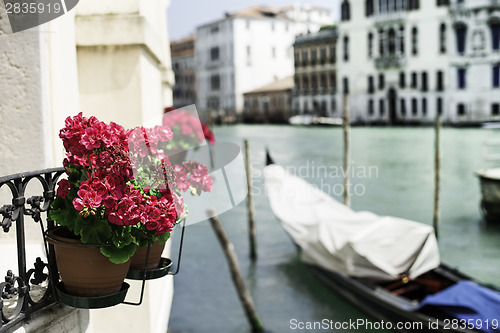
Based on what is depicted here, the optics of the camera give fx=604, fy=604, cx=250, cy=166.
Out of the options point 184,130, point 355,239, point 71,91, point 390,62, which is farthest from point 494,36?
point 71,91

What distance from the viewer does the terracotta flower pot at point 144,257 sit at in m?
2.07

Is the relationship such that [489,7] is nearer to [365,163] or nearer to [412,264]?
[365,163]

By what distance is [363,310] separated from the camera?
24.1 ft

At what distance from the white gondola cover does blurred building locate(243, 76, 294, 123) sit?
38140 millimetres

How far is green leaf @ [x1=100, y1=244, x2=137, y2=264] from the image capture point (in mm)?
1821

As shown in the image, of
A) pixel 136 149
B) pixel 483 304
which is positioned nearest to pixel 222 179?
pixel 136 149

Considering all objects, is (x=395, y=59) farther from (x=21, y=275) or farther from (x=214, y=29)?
(x=21, y=275)

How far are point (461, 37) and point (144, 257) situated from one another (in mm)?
37442

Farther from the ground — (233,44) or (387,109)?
(233,44)

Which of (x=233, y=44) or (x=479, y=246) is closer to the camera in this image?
(x=479, y=246)

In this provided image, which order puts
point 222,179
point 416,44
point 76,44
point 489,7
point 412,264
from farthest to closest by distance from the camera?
1. point 416,44
2. point 489,7
3. point 412,264
4. point 76,44
5. point 222,179

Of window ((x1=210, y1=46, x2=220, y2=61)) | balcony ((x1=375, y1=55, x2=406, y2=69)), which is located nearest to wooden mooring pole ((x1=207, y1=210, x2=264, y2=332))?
balcony ((x1=375, y1=55, x2=406, y2=69))

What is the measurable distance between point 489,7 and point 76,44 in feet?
118

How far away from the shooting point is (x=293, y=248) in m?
11.4
